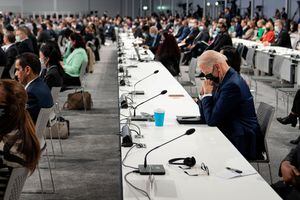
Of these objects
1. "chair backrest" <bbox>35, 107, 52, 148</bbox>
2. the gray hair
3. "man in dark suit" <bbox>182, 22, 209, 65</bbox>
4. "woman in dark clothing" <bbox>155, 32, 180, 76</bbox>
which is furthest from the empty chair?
"man in dark suit" <bbox>182, 22, 209, 65</bbox>

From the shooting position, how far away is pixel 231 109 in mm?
4277

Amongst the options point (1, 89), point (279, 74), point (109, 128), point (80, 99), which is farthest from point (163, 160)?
point (279, 74)

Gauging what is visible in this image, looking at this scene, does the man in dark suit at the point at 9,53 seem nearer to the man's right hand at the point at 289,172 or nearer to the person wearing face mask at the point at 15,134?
the person wearing face mask at the point at 15,134

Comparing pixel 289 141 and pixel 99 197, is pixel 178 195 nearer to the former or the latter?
pixel 99 197

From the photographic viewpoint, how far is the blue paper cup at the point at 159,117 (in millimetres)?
4180

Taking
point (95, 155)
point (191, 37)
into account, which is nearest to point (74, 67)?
point (95, 155)

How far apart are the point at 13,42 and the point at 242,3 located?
17.8 metres

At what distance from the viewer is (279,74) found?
28.0 feet

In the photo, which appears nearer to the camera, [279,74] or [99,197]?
[99,197]

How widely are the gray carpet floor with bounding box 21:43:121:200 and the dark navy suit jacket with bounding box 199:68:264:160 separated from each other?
3.70ft

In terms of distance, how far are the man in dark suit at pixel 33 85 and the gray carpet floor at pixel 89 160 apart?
713 millimetres

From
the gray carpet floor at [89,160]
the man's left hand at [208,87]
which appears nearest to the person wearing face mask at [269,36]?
the gray carpet floor at [89,160]

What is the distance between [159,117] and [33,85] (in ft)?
4.12

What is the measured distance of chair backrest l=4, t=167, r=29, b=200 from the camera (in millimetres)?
2734
